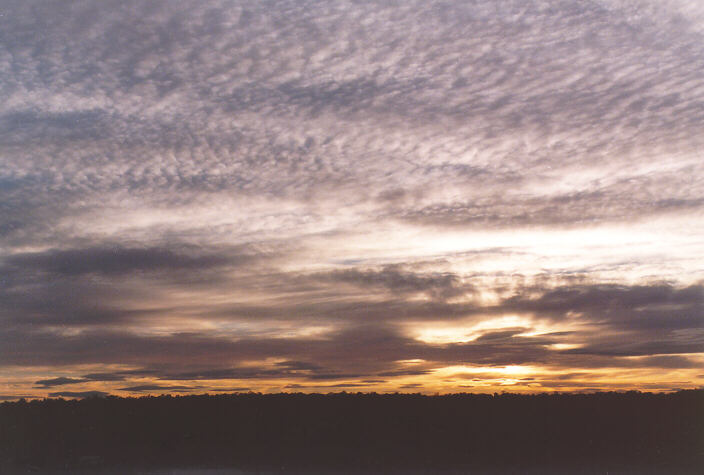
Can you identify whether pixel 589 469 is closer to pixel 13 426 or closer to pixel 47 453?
pixel 47 453

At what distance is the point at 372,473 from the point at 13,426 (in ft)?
138

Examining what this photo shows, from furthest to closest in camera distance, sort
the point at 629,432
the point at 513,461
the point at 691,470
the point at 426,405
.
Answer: the point at 426,405 → the point at 629,432 → the point at 513,461 → the point at 691,470

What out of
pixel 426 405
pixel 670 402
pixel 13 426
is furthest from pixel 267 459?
pixel 670 402

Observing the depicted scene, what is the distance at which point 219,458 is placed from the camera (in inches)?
2547

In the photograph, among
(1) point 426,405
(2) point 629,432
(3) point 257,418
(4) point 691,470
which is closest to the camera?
(4) point 691,470

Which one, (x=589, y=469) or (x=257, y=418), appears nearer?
(x=589, y=469)

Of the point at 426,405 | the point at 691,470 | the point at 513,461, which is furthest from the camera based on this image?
the point at 426,405

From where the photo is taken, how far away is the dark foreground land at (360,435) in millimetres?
60750

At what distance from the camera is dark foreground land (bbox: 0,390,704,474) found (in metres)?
60.8

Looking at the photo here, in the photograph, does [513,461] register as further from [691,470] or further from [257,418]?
[257,418]

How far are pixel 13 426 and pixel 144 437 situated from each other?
50.8 ft

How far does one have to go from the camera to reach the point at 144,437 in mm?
73000

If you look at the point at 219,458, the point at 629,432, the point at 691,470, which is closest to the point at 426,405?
the point at 629,432

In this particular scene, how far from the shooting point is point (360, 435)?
7200 centimetres
